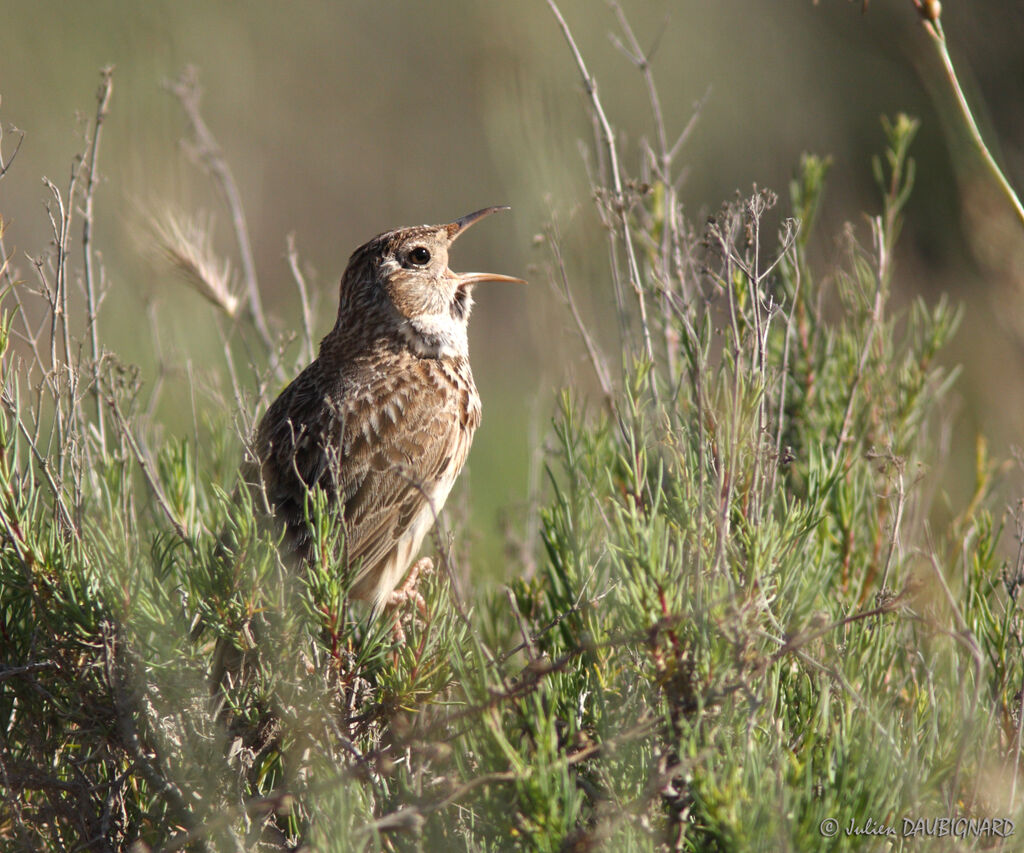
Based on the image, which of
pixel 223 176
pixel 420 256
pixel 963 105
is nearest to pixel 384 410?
pixel 420 256

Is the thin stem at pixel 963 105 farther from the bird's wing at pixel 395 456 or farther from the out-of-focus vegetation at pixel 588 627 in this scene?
the bird's wing at pixel 395 456

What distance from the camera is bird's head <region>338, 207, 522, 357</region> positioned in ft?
14.2

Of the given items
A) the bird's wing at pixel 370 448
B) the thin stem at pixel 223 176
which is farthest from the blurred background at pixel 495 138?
the bird's wing at pixel 370 448

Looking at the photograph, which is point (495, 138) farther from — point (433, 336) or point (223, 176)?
point (223, 176)

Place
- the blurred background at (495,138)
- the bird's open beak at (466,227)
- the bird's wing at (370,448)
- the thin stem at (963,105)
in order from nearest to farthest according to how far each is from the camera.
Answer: the thin stem at (963,105), the bird's wing at (370,448), the bird's open beak at (466,227), the blurred background at (495,138)

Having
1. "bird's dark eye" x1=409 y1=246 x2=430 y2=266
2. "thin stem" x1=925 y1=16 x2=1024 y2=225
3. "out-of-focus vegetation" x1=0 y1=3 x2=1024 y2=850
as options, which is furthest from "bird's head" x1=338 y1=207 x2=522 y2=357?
"thin stem" x1=925 y1=16 x2=1024 y2=225

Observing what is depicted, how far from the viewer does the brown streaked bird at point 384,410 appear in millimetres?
3648

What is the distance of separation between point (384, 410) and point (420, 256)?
0.80 meters

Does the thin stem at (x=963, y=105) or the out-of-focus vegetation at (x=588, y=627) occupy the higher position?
the thin stem at (x=963, y=105)

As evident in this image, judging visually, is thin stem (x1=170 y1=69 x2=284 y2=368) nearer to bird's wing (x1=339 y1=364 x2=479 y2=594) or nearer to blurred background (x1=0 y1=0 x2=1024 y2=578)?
→ blurred background (x1=0 y1=0 x2=1024 y2=578)

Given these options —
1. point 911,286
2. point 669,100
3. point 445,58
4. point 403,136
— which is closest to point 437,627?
point 911,286

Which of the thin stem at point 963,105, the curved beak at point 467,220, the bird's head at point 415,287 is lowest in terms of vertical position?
the bird's head at point 415,287

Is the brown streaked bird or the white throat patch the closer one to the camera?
the brown streaked bird

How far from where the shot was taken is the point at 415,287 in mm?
4344
